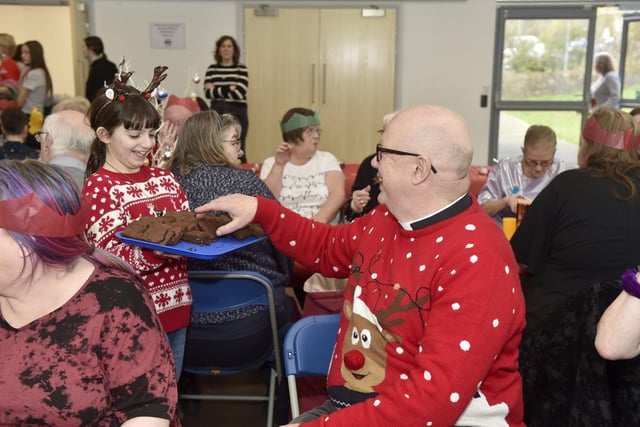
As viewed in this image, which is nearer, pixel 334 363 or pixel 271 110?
pixel 334 363

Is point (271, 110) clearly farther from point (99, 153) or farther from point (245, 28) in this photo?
point (99, 153)

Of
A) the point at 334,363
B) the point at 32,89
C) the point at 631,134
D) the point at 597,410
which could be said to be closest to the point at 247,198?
the point at 334,363

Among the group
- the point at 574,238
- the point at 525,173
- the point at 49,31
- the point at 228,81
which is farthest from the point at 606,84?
the point at 49,31

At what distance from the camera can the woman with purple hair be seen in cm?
126

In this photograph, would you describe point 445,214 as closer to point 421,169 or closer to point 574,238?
point 421,169

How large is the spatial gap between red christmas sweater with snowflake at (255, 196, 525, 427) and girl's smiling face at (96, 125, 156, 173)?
93 centimetres

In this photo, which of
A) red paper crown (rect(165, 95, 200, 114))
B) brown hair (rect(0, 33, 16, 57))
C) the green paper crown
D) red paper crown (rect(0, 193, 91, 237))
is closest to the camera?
red paper crown (rect(0, 193, 91, 237))

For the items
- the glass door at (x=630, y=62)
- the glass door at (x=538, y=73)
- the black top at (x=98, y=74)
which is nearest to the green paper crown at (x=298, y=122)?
the black top at (x=98, y=74)

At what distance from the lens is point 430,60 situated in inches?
310

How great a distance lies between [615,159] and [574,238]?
13.2 inches

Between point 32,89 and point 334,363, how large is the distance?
646 cm

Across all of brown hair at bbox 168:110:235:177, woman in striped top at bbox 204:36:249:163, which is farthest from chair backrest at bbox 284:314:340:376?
woman in striped top at bbox 204:36:249:163

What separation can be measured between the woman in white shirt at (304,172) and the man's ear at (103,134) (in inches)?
61.3

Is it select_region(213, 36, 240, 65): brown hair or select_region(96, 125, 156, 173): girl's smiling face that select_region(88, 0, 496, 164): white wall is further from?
select_region(96, 125, 156, 173): girl's smiling face
